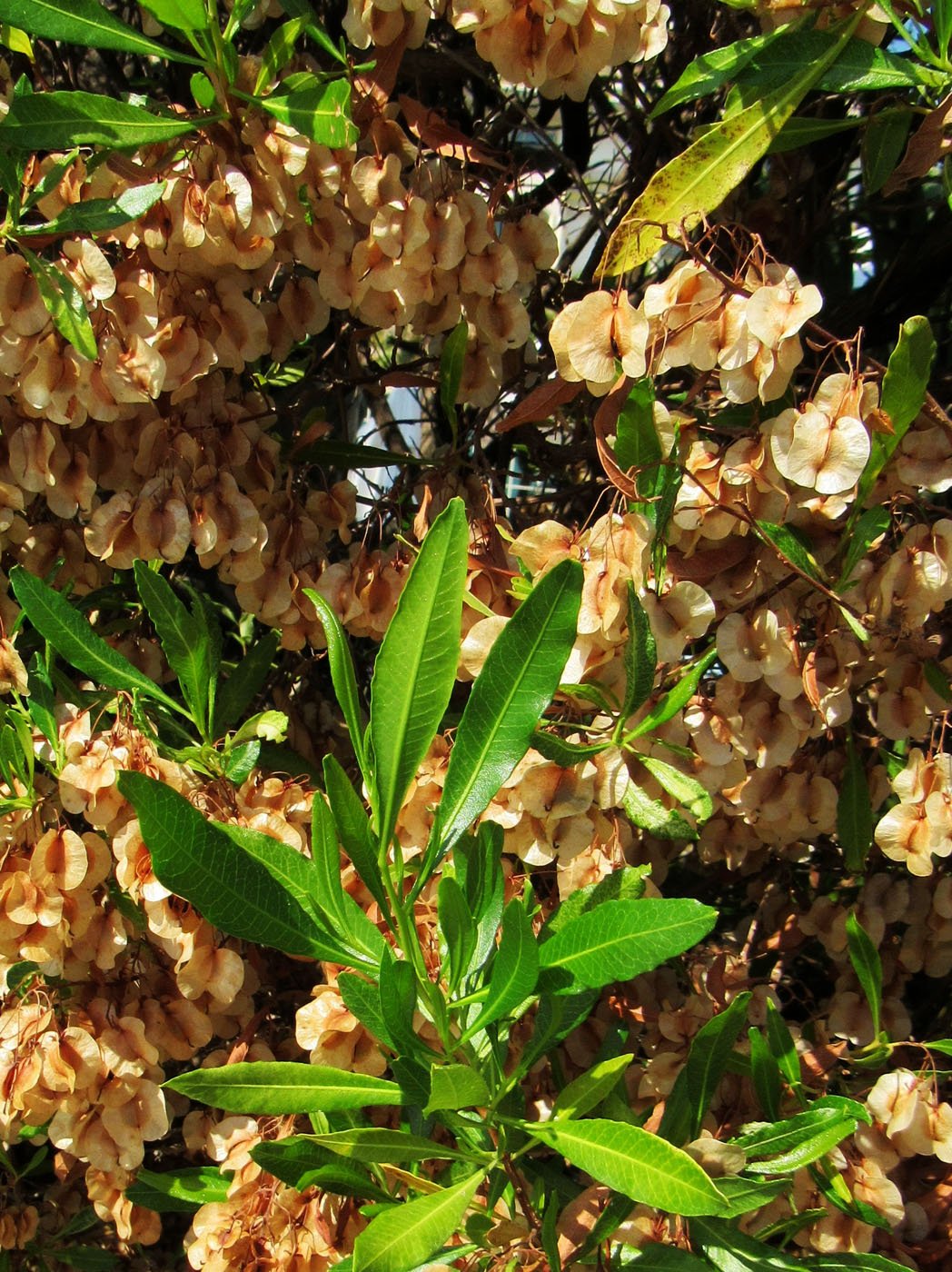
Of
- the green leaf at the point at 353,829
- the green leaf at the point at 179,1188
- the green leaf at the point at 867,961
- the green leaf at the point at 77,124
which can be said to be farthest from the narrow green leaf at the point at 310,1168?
the green leaf at the point at 77,124

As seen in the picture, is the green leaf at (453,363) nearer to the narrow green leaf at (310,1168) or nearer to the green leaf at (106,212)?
the green leaf at (106,212)

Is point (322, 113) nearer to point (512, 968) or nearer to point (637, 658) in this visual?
point (637, 658)

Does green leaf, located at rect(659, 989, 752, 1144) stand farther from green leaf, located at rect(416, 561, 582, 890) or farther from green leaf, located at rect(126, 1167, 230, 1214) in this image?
green leaf, located at rect(126, 1167, 230, 1214)

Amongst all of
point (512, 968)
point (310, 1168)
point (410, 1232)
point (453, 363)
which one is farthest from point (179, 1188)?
point (453, 363)

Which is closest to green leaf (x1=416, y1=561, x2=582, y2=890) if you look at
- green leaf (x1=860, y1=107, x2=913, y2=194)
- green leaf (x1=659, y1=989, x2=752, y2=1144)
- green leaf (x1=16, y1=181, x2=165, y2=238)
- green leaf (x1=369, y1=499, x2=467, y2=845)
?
green leaf (x1=369, y1=499, x2=467, y2=845)

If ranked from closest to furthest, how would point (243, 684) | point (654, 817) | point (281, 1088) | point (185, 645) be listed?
point (281, 1088)
point (654, 817)
point (185, 645)
point (243, 684)
